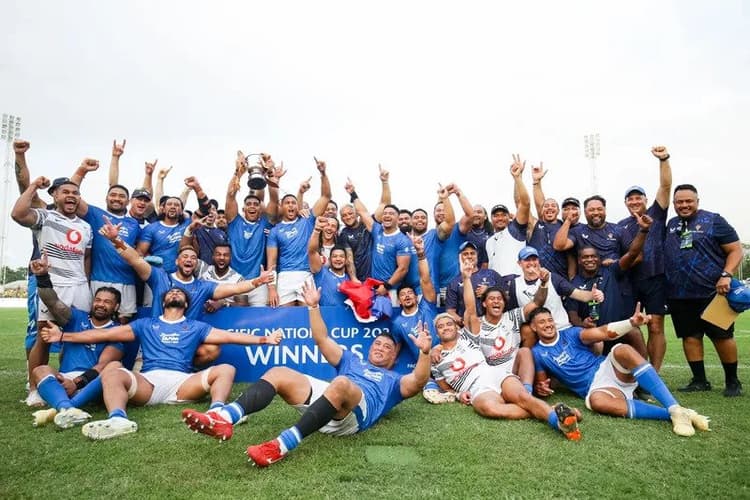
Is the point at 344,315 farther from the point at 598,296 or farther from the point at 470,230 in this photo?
the point at 598,296

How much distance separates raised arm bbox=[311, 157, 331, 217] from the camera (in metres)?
8.02

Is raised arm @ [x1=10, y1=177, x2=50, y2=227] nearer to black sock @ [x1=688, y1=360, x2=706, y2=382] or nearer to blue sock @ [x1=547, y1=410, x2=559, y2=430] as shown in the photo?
blue sock @ [x1=547, y1=410, x2=559, y2=430]

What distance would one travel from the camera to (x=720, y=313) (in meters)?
5.89

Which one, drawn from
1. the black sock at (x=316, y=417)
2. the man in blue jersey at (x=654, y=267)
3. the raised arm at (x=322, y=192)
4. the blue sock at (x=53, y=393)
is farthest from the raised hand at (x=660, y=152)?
the blue sock at (x=53, y=393)

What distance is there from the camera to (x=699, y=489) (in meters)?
3.30

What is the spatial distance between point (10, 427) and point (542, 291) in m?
5.62

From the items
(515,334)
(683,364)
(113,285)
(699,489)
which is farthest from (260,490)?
(683,364)

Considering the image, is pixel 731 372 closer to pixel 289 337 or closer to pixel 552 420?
pixel 552 420

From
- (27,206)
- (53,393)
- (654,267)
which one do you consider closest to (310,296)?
(53,393)

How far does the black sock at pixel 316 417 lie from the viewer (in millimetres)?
3859

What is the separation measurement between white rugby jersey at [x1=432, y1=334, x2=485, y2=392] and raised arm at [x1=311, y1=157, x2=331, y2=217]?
3.19 metres

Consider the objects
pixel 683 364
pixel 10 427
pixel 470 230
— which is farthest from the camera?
pixel 683 364

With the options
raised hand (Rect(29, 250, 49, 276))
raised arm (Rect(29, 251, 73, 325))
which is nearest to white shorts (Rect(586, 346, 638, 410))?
raised arm (Rect(29, 251, 73, 325))

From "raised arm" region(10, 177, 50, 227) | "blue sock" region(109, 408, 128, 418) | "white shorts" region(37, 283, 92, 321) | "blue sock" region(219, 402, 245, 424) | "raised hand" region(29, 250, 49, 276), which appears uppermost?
"raised arm" region(10, 177, 50, 227)
